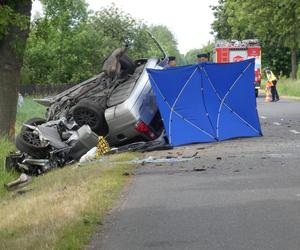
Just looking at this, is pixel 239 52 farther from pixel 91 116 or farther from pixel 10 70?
pixel 91 116

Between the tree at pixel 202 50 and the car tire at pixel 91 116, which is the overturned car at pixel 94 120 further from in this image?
the tree at pixel 202 50

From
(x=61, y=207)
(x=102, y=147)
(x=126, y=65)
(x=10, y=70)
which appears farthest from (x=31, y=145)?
(x=61, y=207)

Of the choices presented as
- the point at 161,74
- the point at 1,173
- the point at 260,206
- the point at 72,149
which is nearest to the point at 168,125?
the point at 161,74

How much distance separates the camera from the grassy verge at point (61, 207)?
6742mm

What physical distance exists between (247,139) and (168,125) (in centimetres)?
204

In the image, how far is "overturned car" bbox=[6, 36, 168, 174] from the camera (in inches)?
566

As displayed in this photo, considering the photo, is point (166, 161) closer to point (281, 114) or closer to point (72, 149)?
point (72, 149)

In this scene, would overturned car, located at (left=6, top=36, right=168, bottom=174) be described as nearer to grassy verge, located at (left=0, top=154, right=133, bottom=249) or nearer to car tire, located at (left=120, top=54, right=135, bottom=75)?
car tire, located at (left=120, top=54, right=135, bottom=75)

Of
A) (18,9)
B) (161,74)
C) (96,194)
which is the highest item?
(18,9)

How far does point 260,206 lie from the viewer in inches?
319

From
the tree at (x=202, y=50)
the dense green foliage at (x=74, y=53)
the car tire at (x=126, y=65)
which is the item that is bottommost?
the tree at (x=202, y=50)

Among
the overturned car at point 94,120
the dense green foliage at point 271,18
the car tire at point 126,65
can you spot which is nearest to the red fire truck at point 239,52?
the dense green foliage at point 271,18

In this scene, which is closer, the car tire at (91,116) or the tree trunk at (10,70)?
the car tire at (91,116)

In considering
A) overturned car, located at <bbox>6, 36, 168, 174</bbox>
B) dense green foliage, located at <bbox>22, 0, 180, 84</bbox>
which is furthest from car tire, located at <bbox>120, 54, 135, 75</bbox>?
dense green foliage, located at <bbox>22, 0, 180, 84</bbox>
